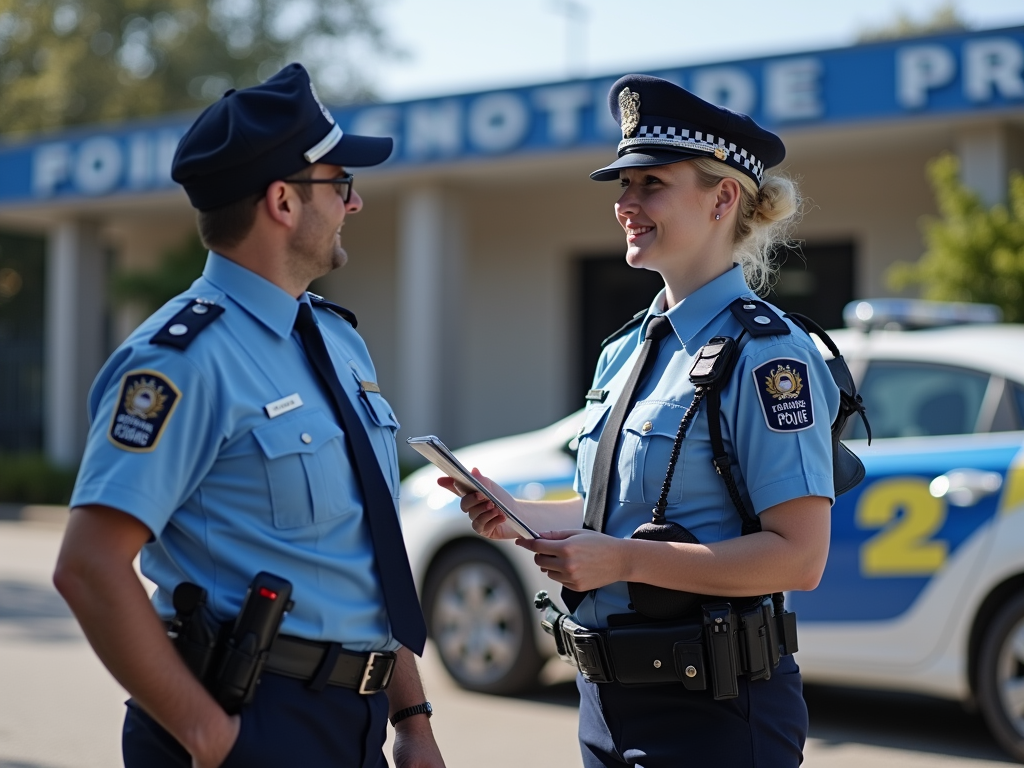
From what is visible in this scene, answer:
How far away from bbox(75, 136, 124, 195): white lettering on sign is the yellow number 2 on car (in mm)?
12873

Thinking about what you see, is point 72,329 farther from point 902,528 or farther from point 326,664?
point 326,664

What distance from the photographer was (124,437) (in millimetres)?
1927

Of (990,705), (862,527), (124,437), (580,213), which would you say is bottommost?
(990,705)

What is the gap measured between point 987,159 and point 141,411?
10160 millimetres

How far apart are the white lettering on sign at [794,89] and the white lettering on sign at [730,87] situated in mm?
171

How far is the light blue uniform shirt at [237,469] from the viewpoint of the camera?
Answer: 194 cm

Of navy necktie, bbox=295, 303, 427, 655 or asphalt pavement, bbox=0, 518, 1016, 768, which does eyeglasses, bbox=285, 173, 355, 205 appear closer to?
navy necktie, bbox=295, 303, 427, 655

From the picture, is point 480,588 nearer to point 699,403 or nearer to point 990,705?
point 990,705

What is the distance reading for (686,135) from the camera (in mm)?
2541

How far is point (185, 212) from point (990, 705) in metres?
14.3

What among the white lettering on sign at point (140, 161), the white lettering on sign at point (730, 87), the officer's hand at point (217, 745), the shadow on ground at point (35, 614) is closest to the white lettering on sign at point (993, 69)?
the white lettering on sign at point (730, 87)

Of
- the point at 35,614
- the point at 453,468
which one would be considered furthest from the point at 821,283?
the point at 453,468

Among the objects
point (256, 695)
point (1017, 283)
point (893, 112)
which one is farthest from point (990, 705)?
point (893, 112)


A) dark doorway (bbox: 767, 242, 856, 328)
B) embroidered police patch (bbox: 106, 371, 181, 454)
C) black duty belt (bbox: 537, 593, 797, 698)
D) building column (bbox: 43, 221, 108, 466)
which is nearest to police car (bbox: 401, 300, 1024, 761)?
black duty belt (bbox: 537, 593, 797, 698)
